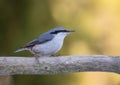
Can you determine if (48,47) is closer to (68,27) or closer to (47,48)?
(47,48)

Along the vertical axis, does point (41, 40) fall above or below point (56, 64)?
above

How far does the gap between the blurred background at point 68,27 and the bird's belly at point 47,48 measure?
64.8 inches

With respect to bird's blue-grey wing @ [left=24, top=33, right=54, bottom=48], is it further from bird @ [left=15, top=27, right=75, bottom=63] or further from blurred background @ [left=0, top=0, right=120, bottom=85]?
blurred background @ [left=0, top=0, right=120, bottom=85]

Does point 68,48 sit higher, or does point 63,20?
point 63,20

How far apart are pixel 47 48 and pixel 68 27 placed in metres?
2.03

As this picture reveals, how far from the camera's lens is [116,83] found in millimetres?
5203

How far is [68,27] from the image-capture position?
17.0ft

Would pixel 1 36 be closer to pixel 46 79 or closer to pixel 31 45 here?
pixel 46 79

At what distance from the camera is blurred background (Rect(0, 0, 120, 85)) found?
4.95 m

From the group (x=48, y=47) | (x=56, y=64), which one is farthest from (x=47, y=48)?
(x=56, y=64)

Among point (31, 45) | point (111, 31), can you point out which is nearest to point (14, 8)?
point (111, 31)

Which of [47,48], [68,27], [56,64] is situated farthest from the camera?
[68,27]

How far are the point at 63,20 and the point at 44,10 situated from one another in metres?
0.30

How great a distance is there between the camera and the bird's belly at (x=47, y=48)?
316 cm
